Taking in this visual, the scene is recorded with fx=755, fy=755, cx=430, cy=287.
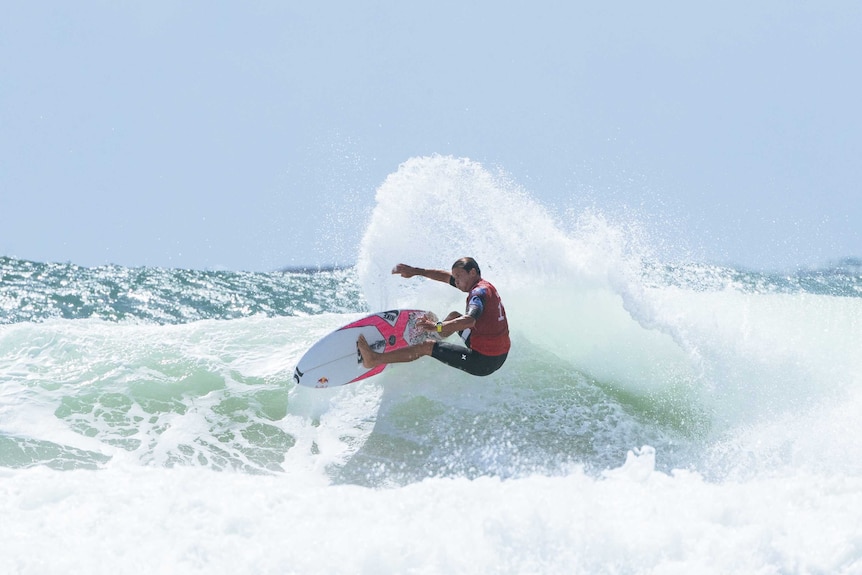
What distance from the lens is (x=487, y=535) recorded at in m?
4.57

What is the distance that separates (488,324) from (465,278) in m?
0.51

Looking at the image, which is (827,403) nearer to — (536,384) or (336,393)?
(536,384)

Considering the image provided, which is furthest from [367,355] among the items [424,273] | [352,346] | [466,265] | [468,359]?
[466,265]

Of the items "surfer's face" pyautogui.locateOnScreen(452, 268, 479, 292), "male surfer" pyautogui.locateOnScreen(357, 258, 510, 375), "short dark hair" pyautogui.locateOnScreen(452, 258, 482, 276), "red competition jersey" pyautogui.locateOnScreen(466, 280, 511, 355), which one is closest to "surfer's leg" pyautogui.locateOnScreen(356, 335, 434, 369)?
"male surfer" pyautogui.locateOnScreen(357, 258, 510, 375)

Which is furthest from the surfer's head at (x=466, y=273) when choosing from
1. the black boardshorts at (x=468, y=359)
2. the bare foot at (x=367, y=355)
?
the bare foot at (x=367, y=355)

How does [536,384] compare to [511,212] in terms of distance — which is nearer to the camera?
[536,384]

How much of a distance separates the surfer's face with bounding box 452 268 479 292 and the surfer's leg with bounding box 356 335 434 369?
2.07 feet

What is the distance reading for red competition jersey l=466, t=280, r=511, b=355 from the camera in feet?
22.9

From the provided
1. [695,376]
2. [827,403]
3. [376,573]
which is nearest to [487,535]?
[376,573]

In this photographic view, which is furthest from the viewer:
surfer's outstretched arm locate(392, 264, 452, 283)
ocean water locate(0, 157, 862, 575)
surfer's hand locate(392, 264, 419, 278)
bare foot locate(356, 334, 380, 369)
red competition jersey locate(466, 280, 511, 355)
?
surfer's hand locate(392, 264, 419, 278)

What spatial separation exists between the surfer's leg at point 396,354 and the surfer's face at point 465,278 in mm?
630

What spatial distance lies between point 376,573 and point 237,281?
23708 millimetres

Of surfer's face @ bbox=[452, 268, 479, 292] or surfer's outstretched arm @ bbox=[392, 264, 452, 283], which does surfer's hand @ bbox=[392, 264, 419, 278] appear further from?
surfer's face @ bbox=[452, 268, 479, 292]

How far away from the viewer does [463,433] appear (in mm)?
7230
